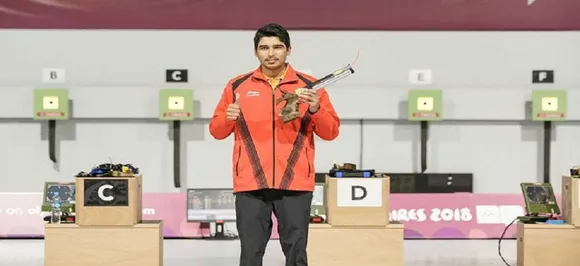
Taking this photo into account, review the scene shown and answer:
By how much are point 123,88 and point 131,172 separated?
2.05 meters

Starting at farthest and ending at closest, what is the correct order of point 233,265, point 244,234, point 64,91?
point 64,91
point 233,265
point 244,234

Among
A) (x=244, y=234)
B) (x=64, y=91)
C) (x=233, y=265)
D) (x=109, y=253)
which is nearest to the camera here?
(x=244, y=234)

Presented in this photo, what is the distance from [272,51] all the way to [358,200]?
178 centimetres

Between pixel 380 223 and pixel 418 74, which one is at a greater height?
pixel 418 74

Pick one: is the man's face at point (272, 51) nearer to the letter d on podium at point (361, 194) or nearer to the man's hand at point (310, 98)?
the man's hand at point (310, 98)

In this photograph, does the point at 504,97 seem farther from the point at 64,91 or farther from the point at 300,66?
the point at 64,91

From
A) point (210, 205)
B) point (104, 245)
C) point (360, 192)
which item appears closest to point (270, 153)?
point (360, 192)

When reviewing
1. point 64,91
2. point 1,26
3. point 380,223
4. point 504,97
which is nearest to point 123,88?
point 64,91

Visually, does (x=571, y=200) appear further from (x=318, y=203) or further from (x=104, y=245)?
(x=104, y=245)

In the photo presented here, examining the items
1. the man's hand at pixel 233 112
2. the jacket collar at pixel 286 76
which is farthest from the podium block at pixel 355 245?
the man's hand at pixel 233 112

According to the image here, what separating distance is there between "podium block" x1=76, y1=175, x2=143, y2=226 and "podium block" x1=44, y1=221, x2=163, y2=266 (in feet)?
0.17

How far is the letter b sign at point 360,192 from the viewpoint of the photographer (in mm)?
4754

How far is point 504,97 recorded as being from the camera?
6.73 metres

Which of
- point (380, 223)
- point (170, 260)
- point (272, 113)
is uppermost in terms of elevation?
point (272, 113)
